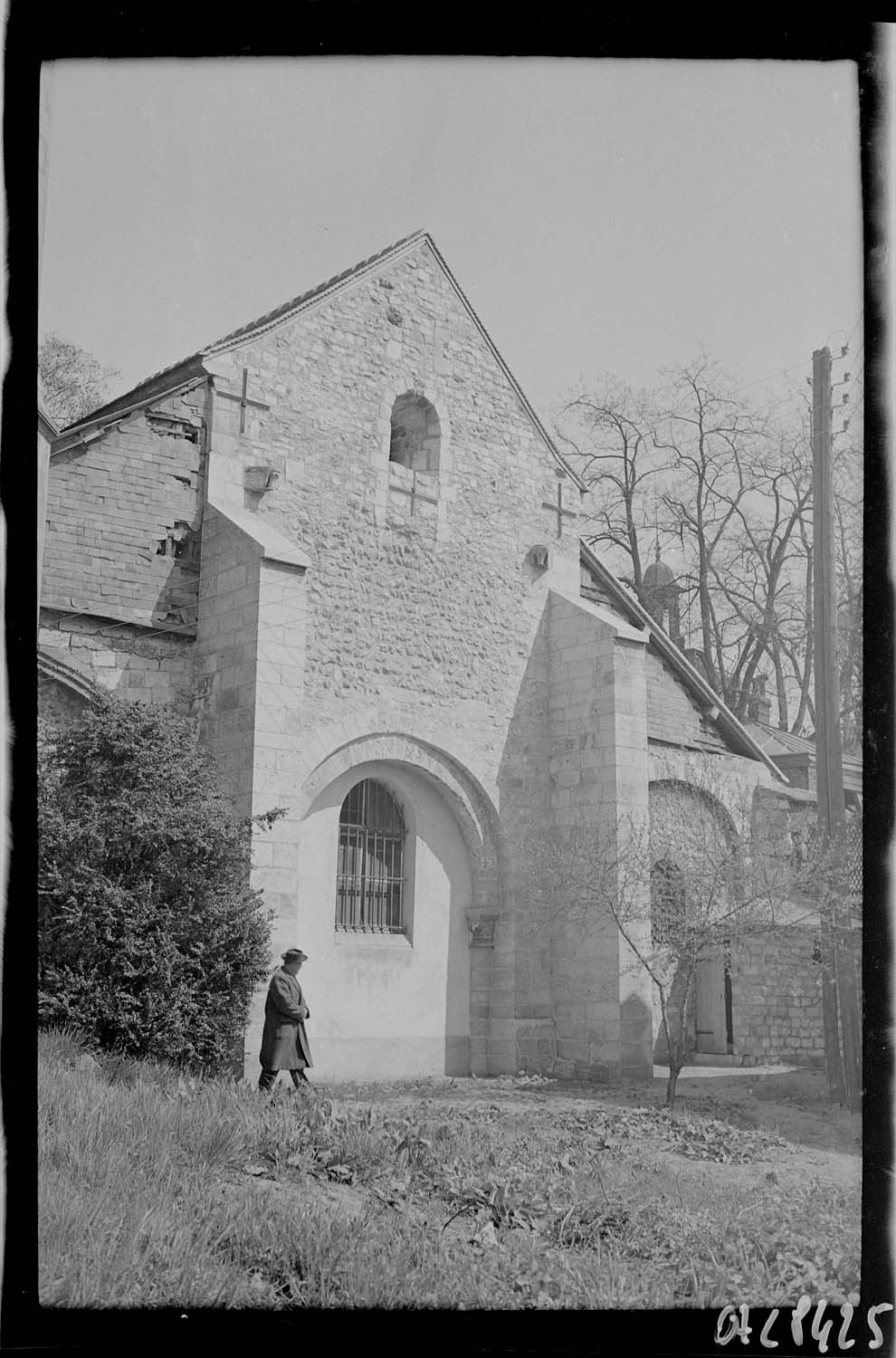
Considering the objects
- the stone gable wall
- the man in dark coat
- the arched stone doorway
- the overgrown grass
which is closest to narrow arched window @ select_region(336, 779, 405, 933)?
the arched stone doorway

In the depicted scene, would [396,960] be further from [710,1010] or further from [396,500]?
[710,1010]

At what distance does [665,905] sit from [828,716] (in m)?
2.77

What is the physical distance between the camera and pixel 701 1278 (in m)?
5.82

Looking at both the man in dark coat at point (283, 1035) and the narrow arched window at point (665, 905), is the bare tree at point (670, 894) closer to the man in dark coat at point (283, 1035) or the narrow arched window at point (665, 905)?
the narrow arched window at point (665, 905)

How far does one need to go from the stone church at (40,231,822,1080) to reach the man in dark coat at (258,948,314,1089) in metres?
0.61

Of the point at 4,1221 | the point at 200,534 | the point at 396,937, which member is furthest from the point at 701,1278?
the point at 200,534

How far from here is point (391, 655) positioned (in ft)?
45.6

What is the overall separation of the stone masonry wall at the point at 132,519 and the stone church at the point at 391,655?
0.03 metres

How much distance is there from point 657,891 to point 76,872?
24.6ft

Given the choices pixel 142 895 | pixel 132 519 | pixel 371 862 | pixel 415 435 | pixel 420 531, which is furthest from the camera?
pixel 415 435

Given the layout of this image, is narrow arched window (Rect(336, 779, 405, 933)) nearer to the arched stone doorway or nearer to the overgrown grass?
the arched stone doorway

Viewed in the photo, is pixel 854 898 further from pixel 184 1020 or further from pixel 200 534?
pixel 200 534

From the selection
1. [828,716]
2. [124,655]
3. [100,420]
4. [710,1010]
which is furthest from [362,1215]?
[710,1010]

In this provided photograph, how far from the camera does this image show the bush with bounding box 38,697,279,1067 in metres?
9.20
